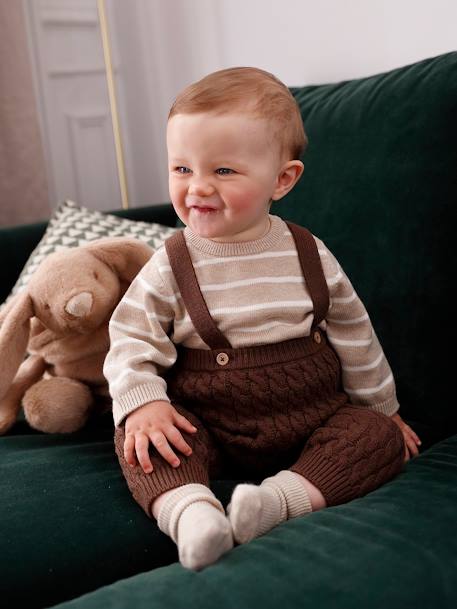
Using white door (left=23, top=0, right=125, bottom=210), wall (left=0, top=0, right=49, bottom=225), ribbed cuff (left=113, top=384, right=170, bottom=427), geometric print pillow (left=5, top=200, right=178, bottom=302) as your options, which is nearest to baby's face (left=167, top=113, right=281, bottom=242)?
ribbed cuff (left=113, top=384, right=170, bottom=427)

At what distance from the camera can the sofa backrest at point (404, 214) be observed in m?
1.35

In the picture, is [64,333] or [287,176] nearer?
[287,176]

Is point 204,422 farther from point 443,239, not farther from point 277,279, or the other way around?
point 443,239

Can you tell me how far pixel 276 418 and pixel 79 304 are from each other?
41cm

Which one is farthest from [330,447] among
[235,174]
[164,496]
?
[235,174]

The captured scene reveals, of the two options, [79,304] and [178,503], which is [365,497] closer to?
[178,503]

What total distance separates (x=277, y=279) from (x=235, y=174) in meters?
0.18

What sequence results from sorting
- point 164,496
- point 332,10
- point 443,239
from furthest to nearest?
point 332,10
point 443,239
point 164,496

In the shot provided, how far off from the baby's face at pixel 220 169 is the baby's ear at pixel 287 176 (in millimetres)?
21

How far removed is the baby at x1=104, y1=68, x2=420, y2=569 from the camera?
110cm

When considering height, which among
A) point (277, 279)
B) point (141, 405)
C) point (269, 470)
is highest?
point (277, 279)

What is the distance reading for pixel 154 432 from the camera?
109cm

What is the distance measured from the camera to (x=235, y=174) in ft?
3.71

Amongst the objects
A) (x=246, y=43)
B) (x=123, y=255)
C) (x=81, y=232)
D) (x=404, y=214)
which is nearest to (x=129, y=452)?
(x=123, y=255)
